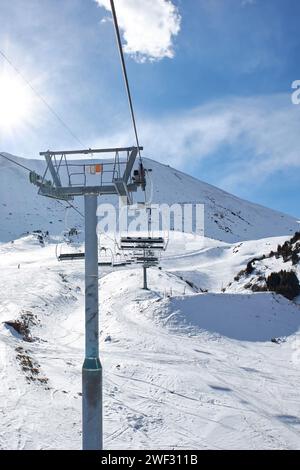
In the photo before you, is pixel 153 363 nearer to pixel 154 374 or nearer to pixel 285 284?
pixel 154 374

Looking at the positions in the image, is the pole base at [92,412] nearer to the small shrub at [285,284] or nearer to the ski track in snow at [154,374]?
the ski track in snow at [154,374]

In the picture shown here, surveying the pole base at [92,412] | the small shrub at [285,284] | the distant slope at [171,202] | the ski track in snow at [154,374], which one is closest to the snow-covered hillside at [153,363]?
the ski track in snow at [154,374]

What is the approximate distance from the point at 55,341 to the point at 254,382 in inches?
394

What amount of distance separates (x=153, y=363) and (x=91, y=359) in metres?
9.49

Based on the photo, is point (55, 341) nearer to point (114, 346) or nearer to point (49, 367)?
point (114, 346)

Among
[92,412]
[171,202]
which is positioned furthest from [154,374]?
[171,202]

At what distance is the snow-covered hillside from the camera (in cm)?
930

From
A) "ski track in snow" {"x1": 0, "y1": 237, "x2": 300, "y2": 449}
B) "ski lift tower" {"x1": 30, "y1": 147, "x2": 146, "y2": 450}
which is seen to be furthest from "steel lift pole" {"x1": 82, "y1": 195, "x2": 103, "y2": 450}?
"ski track in snow" {"x1": 0, "y1": 237, "x2": 300, "y2": 449}

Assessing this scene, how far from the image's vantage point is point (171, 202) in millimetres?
113500

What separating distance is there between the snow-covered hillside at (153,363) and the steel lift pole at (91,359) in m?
2.66

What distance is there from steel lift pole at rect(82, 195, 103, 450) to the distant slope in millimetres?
66927

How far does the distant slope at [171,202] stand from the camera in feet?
282
